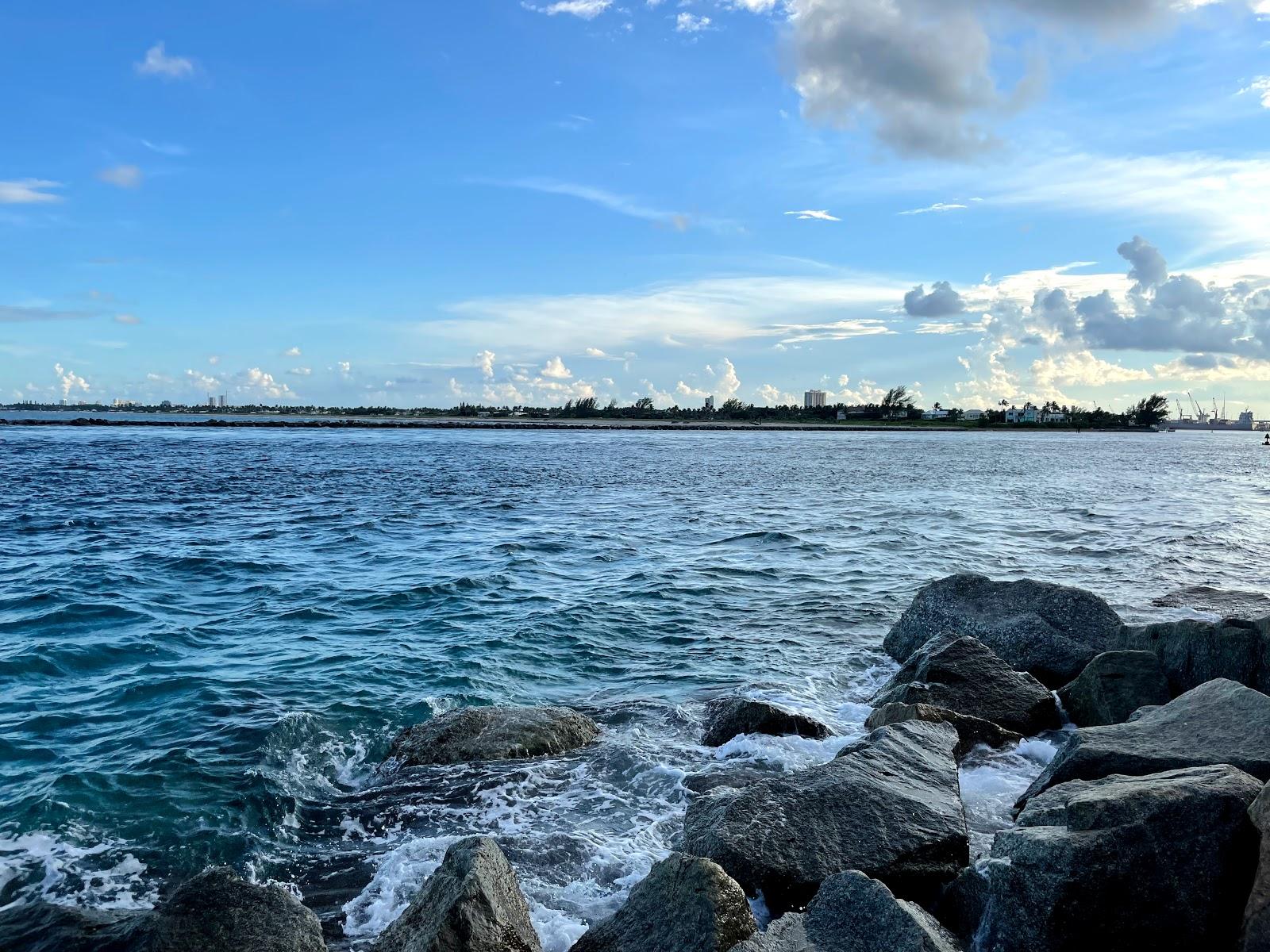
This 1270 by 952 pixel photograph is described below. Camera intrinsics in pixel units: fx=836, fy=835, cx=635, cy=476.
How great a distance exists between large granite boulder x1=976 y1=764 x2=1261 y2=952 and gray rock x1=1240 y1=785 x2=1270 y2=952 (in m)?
0.17

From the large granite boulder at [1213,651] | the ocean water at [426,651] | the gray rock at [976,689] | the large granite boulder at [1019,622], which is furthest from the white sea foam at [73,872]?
the large granite boulder at [1213,651]

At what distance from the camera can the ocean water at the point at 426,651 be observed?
26.7 ft

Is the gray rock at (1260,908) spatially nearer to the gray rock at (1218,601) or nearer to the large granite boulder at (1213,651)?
the large granite boulder at (1213,651)

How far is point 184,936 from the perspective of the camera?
5719mm

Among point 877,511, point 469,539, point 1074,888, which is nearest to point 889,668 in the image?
point 1074,888

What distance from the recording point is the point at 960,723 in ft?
32.8

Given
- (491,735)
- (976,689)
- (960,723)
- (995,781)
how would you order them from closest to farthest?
(995,781), (960,723), (491,735), (976,689)

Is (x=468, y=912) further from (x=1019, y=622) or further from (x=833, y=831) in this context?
(x=1019, y=622)

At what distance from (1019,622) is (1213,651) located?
10.1 ft

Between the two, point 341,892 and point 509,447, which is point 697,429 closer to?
point 509,447

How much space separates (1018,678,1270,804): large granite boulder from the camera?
271 inches

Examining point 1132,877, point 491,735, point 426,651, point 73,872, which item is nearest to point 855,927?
point 1132,877

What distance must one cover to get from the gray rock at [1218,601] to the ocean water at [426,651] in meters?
0.62

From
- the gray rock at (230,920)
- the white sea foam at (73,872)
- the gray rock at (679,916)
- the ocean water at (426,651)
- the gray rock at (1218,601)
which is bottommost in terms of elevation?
the white sea foam at (73,872)
